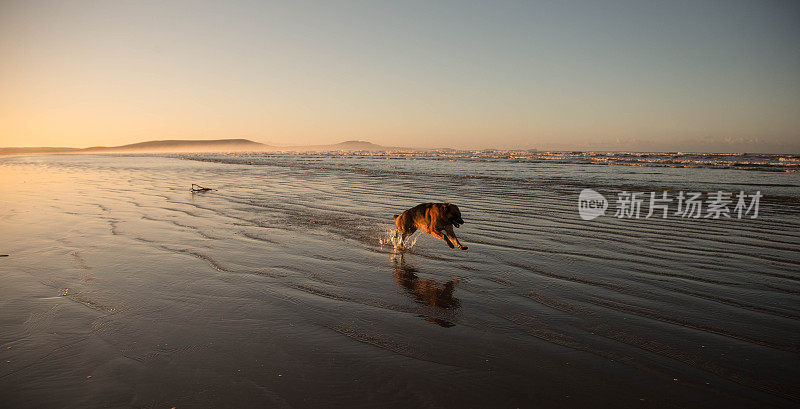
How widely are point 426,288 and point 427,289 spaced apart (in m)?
0.05

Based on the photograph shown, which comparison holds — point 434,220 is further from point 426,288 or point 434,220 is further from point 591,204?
point 591,204

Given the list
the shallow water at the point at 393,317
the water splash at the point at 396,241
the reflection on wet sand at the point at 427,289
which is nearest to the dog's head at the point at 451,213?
the shallow water at the point at 393,317

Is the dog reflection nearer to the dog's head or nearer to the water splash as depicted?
the dog's head

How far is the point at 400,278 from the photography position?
7195 millimetres

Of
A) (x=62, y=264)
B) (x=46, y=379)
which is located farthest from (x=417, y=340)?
(x=62, y=264)

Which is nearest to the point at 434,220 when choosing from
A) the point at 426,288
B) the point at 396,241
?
the point at 396,241

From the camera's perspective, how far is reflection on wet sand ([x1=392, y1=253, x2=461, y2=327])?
6.01 m

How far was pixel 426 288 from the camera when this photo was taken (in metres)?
6.75

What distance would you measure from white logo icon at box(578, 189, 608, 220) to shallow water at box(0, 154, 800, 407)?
2.61 metres

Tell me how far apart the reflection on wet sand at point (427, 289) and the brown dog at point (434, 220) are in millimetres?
1188

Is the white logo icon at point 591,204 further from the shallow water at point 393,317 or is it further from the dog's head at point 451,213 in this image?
the dog's head at point 451,213

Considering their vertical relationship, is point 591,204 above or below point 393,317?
above

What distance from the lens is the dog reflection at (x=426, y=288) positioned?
6098 mm

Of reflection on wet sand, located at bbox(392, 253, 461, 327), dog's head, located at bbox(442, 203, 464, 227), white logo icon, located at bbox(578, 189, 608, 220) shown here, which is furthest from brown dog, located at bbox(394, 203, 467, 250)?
white logo icon, located at bbox(578, 189, 608, 220)
